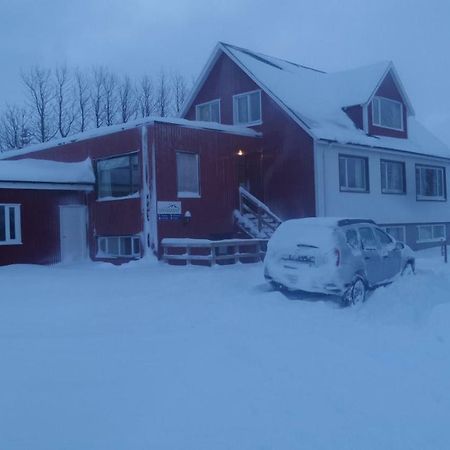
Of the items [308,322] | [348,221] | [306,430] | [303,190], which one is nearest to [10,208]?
[303,190]

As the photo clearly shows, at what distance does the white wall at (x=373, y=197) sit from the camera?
70.4ft

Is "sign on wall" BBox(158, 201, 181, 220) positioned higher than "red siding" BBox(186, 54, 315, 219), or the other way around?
"red siding" BBox(186, 54, 315, 219)

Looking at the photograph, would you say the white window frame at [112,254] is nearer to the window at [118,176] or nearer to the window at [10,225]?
the window at [118,176]

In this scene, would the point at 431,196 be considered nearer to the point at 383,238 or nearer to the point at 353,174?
the point at 353,174

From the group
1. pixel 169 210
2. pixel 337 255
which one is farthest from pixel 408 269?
pixel 169 210

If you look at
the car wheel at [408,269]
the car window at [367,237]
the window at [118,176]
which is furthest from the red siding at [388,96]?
the car window at [367,237]

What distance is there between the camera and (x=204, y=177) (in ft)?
66.0

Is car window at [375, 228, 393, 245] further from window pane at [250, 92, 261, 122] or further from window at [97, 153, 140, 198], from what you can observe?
window pane at [250, 92, 261, 122]

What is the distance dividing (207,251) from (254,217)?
2898mm

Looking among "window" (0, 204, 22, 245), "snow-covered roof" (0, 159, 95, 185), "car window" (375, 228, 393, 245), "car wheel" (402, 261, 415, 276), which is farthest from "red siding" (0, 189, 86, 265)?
"car wheel" (402, 261, 415, 276)

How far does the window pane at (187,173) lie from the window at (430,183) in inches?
444

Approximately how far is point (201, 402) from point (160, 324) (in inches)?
141

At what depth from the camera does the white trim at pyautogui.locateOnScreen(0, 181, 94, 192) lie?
63.2 ft

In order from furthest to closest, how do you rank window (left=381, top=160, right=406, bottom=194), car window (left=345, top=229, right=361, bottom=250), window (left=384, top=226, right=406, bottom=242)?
window (left=384, top=226, right=406, bottom=242) → window (left=381, top=160, right=406, bottom=194) → car window (left=345, top=229, right=361, bottom=250)
